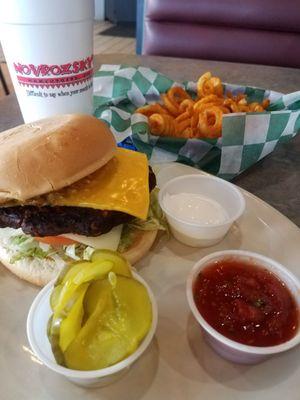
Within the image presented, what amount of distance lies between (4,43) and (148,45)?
2735 mm

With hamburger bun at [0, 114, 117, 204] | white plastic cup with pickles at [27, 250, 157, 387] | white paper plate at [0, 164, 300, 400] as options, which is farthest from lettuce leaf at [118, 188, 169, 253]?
white plastic cup with pickles at [27, 250, 157, 387]

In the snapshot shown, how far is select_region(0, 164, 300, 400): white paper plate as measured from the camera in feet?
3.29

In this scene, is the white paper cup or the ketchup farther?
the white paper cup

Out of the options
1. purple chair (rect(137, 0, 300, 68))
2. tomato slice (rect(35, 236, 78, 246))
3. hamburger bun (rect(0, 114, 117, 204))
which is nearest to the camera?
hamburger bun (rect(0, 114, 117, 204))

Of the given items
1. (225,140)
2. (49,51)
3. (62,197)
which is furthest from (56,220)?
(225,140)

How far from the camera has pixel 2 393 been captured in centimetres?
99

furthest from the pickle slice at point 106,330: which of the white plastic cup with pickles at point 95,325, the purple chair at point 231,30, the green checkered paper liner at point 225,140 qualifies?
the purple chair at point 231,30

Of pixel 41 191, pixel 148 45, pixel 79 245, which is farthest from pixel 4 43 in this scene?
pixel 148 45

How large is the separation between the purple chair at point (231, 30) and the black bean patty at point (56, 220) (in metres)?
3.05

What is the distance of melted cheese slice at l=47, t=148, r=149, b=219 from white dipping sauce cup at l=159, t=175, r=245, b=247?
19 cm

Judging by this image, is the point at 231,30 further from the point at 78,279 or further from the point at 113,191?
the point at 78,279

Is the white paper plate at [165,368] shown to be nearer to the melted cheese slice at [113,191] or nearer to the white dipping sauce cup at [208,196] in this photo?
the white dipping sauce cup at [208,196]

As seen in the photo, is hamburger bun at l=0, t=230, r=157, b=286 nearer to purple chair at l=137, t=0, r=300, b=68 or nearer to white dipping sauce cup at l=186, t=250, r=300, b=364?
white dipping sauce cup at l=186, t=250, r=300, b=364

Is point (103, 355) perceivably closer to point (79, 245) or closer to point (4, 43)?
point (79, 245)
